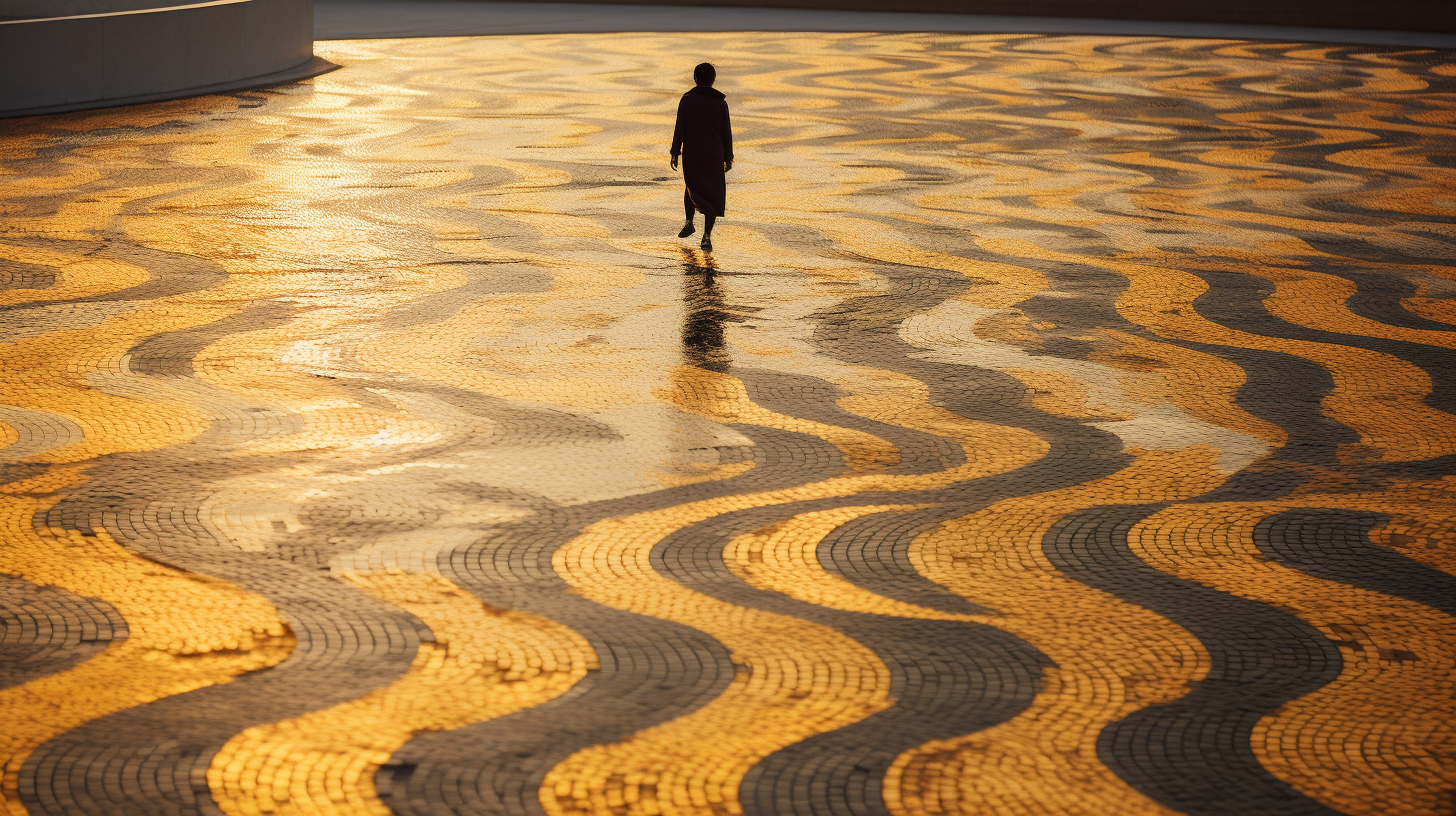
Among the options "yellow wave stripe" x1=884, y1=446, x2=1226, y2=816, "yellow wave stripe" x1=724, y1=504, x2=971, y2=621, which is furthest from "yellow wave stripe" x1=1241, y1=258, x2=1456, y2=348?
"yellow wave stripe" x1=724, y1=504, x2=971, y2=621

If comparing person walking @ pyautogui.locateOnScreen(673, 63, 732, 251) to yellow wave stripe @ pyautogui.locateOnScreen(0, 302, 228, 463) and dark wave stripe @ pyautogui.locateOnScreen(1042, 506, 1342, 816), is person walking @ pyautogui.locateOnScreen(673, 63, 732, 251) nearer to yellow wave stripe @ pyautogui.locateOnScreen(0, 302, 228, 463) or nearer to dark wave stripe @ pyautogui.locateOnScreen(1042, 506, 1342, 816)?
yellow wave stripe @ pyautogui.locateOnScreen(0, 302, 228, 463)

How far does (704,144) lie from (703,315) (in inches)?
82.9

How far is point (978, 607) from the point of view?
17.7 ft

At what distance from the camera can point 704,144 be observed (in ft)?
36.0

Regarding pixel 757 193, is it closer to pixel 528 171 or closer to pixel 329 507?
pixel 528 171

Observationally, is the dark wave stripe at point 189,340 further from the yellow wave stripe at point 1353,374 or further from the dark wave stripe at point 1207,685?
the yellow wave stripe at point 1353,374

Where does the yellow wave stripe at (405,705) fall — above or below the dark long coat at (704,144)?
below

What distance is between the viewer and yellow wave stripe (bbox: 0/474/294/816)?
14.9ft

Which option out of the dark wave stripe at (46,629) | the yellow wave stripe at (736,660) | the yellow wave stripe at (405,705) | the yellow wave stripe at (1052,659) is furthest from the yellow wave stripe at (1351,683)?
the dark wave stripe at (46,629)

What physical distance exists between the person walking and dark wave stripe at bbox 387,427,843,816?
16.3 ft

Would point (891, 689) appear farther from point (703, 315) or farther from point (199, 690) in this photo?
point (703, 315)

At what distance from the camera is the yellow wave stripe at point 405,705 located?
4.17 m

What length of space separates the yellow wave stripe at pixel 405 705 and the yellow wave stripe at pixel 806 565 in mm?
839

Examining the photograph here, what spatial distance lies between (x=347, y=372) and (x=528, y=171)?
6.86 metres
